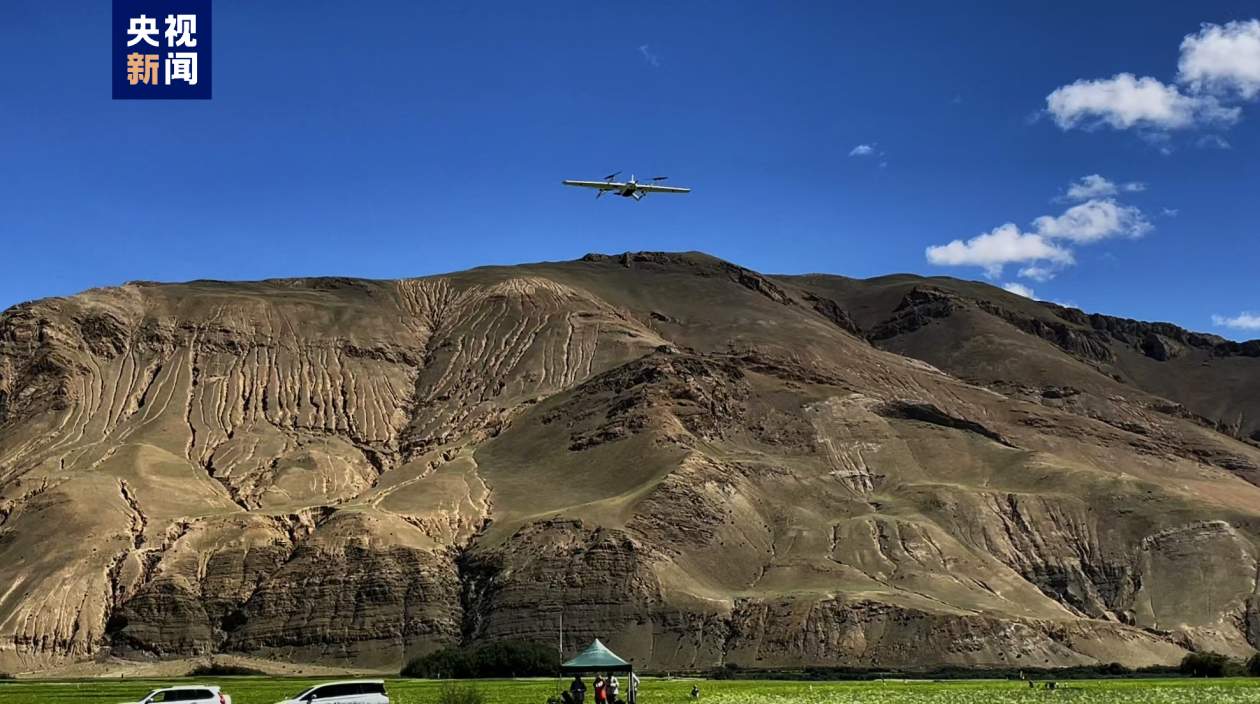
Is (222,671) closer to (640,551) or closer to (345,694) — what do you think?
(640,551)

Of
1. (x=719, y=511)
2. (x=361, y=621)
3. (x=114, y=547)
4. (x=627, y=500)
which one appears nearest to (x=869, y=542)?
(x=719, y=511)

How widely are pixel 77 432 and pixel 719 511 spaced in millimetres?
95026

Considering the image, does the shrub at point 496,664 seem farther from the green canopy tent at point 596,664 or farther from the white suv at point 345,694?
the green canopy tent at point 596,664

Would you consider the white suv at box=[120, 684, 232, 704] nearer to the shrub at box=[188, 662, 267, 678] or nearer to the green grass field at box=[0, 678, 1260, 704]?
the green grass field at box=[0, 678, 1260, 704]

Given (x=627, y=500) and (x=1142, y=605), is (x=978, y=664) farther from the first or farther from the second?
(x=627, y=500)

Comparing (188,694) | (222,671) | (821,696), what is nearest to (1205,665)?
(821,696)

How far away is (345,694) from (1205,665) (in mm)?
78555

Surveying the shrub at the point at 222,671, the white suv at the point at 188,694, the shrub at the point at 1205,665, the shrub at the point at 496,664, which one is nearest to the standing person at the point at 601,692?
→ the white suv at the point at 188,694

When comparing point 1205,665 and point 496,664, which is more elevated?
point 496,664

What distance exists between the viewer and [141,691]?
84.3 meters

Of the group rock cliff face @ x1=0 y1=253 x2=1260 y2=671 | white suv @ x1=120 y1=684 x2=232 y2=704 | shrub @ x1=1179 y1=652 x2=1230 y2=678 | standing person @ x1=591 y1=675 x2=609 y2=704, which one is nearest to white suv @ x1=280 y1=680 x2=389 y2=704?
white suv @ x1=120 y1=684 x2=232 y2=704

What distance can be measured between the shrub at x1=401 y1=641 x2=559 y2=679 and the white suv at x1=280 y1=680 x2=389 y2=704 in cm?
5074

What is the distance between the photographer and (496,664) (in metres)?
110

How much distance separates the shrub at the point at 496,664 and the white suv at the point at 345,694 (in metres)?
50.7
